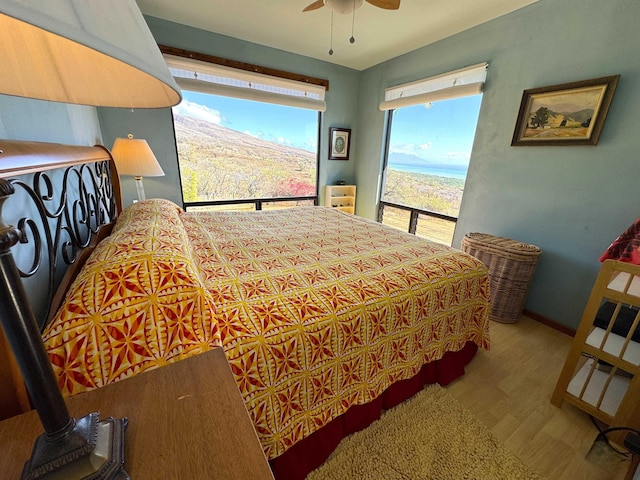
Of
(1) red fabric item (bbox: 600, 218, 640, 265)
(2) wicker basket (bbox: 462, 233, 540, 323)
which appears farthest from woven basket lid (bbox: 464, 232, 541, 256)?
(1) red fabric item (bbox: 600, 218, 640, 265)

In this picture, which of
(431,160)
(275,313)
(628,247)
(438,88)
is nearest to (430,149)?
(431,160)

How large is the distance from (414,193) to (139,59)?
359 centimetres

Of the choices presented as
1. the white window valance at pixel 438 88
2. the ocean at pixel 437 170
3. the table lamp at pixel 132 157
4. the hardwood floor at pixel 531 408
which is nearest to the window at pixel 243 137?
the table lamp at pixel 132 157

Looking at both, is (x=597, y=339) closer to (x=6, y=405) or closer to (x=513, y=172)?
(x=513, y=172)

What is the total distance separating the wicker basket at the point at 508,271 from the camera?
6.96 ft

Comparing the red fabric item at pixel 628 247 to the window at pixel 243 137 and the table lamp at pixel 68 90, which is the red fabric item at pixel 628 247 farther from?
the window at pixel 243 137

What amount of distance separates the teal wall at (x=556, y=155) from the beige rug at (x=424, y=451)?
5.14 ft

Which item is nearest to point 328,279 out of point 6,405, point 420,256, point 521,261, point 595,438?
point 420,256

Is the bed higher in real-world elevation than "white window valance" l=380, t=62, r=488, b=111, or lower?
lower

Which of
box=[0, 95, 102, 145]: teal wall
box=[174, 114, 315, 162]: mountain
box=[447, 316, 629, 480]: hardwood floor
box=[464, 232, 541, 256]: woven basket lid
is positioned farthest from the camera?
box=[174, 114, 315, 162]: mountain

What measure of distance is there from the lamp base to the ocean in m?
3.31

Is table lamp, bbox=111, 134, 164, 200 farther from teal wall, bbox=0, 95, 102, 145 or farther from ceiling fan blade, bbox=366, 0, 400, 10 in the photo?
ceiling fan blade, bbox=366, 0, 400, 10

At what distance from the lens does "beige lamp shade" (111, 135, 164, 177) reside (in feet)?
7.46

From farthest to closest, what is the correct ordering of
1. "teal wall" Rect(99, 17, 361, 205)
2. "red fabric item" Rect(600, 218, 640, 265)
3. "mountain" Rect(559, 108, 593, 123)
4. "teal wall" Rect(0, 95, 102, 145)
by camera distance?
"teal wall" Rect(99, 17, 361, 205)
"mountain" Rect(559, 108, 593, 123)
"red fabric item" Rect(600, 218, 640, 265)
"teal wall" Rect(0, 95, 102, 145)
